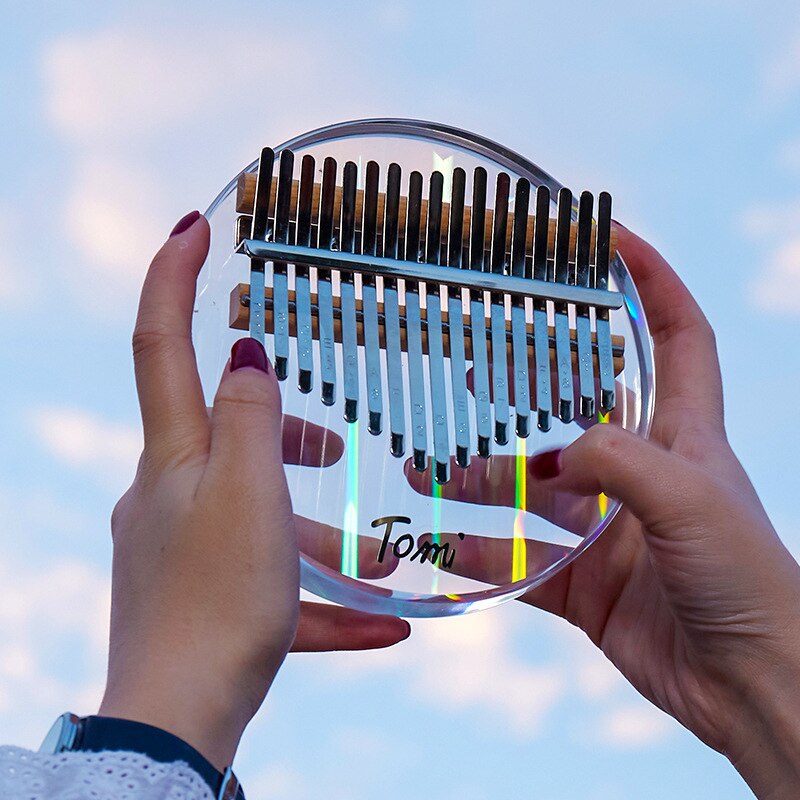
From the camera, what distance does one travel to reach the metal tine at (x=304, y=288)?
841 mm

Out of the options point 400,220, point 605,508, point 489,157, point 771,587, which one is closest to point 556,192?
point 489,157

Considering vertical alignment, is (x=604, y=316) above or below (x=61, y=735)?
above

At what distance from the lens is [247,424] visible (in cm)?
70

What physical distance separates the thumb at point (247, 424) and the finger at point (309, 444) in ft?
0.47

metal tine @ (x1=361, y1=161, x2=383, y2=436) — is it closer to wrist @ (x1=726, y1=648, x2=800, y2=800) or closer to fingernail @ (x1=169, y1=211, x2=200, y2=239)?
fingernail @ (x1=169, y1=211, x2=200, y2=239)

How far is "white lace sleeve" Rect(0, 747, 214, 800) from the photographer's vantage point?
1.79 feet

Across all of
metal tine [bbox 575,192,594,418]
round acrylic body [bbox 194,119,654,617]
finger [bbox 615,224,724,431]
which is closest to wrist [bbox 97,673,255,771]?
round acrylic body [bbox 194,119,654,617]

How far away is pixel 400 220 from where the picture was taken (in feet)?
3.01

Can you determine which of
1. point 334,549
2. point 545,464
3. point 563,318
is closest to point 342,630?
point 334,549

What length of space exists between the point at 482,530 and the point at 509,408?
0.38ft

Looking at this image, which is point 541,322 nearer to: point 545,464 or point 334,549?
point 545,464

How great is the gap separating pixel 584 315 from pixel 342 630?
1.28 feet

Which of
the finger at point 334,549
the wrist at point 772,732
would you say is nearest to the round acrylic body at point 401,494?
the finger at point 334,549

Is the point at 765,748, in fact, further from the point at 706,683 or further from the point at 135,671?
the point at 135,671
